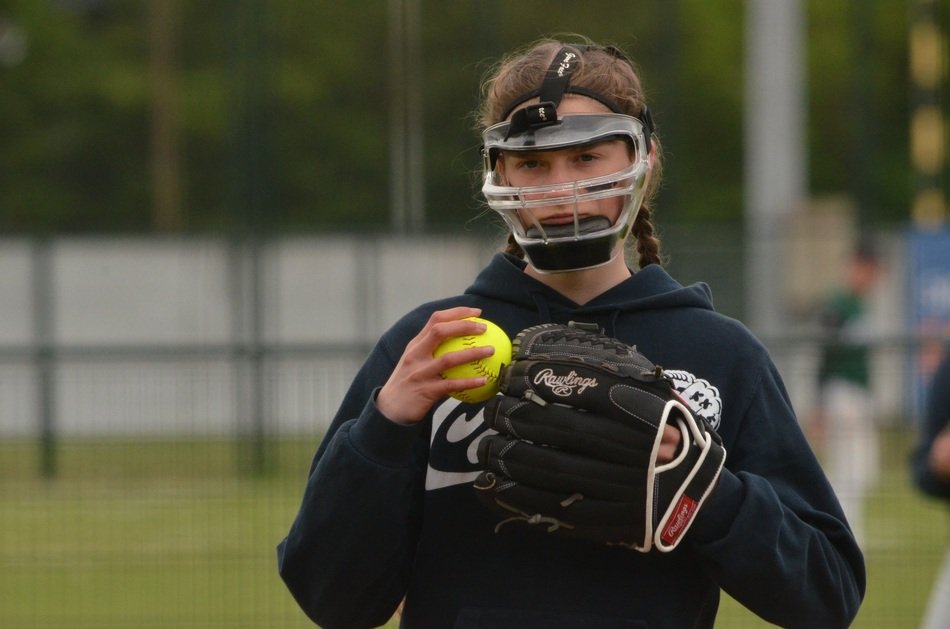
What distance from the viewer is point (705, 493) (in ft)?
9.11

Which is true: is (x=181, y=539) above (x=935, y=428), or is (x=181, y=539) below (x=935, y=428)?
below

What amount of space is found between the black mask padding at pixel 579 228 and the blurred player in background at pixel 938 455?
3.08m

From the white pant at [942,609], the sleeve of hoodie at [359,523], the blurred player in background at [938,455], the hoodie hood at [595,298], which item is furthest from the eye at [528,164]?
the white pant at [942,609]

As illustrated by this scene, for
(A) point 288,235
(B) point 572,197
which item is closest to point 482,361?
(B) point 572,197

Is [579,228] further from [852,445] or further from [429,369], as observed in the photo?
[852,445]

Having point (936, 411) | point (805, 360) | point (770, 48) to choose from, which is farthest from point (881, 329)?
point (936, 411)

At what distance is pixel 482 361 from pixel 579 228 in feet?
1.10

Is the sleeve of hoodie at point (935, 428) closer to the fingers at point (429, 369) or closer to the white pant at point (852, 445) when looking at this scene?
the white pant at point (852, 445)

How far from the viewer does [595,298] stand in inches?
122

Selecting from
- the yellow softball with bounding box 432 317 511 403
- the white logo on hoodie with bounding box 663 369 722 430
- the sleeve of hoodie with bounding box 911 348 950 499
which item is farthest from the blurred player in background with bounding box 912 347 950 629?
the yellow softball with bounding box 432 317 511 403

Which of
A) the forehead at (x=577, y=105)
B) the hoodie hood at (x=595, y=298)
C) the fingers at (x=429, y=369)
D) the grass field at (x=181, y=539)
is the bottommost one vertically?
the grass field at (x=181, y=539)

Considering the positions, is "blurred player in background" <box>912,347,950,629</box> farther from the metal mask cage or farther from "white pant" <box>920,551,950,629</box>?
the metal mask cage

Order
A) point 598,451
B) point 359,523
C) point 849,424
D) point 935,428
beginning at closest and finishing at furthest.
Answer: point 598,451 < point 359,523 < point 935,428 < point 849,424

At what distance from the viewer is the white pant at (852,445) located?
8.49 m
